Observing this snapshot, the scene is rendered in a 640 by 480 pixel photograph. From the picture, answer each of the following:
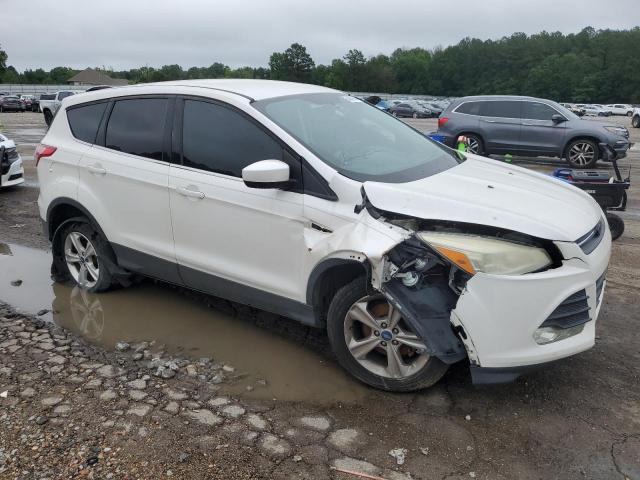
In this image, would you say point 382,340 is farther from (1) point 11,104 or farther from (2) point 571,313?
(1) point 11,104

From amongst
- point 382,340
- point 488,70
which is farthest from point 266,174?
point 488,70

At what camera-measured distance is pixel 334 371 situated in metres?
3.71

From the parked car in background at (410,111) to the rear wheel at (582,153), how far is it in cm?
3390

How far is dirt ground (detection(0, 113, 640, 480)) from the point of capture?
2.80 m

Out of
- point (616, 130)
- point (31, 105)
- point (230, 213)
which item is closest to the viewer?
point (230, 213)

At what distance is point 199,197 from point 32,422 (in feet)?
5.52

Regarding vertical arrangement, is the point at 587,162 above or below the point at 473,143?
below

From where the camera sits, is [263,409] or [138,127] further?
[138,127]

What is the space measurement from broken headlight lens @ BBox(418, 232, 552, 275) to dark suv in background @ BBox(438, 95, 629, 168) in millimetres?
11694

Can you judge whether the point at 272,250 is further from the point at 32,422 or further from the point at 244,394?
the point at 32,422

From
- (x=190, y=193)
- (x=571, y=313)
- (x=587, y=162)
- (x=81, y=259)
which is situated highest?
(x=190, y=193)

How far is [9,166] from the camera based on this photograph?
9.52m

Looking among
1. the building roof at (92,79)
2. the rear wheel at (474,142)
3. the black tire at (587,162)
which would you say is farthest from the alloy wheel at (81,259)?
the building roof at (92,79)

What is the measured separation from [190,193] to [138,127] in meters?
0.84
